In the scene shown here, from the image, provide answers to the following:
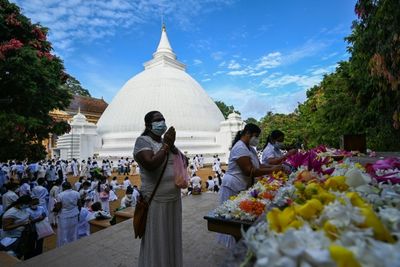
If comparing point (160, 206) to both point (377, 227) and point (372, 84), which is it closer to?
point (377, 227)

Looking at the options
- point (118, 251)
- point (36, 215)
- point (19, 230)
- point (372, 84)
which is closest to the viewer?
point (118, 251)

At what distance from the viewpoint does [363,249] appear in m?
0.93

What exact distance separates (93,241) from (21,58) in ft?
21.9

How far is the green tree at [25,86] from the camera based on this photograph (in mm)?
8016

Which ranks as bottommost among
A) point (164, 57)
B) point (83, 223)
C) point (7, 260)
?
point (83, 223)

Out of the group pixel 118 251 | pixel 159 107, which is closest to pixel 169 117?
pixel 159 107

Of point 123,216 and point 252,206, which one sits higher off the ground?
point 252,206

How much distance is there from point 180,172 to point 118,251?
7.25 ft

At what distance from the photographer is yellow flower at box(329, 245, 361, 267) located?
89cm

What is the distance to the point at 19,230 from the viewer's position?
4.84 meters

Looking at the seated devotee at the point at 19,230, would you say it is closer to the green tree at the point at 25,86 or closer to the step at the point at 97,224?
the step at the point at 97,224

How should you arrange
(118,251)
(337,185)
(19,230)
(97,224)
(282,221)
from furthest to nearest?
1. (97,224)
2. (19,230)
3. (118,251)
4. (337,185)
5. (282,221)

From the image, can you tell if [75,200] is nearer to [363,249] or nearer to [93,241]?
[93,241]

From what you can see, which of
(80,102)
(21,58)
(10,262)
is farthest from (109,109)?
(10,262)
